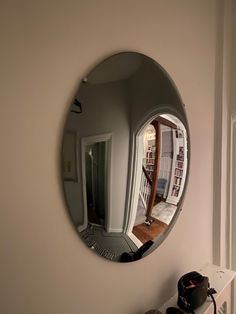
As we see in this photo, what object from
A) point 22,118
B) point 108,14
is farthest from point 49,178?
point 108,14

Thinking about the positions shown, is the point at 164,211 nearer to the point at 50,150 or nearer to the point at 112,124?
the point at 112,124

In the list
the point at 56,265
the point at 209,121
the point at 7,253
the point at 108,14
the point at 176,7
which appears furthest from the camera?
the point at 209,121

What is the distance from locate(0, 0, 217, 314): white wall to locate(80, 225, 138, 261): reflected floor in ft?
0.08

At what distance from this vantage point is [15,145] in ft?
2.04

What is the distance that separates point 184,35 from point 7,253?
1175mm

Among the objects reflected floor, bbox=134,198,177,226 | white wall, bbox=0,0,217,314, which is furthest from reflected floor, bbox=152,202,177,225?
white wall, bbox=0,0,217,314

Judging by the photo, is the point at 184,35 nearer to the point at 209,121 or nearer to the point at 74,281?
the point at 209,121

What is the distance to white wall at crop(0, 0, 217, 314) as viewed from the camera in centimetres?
61

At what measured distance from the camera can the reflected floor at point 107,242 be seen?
2.61 ft

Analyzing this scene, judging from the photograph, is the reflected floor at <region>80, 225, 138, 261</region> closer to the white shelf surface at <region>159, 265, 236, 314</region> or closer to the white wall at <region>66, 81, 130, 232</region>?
the white wall at <region>66, 81, 130, 232</region>

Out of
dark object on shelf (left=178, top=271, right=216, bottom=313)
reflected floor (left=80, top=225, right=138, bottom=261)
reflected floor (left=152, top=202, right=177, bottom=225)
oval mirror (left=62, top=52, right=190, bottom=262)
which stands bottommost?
dark object on shelf (left=178, top=271, right=216, bottom=313)

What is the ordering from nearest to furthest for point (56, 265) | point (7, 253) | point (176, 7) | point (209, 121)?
point (7, 253)
point (56, 265)
point (176, 7)
point (209, 121)

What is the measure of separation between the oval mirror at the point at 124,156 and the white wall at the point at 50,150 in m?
0.04

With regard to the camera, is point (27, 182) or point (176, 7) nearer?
point (27, 182)
